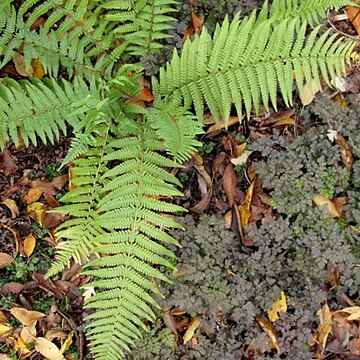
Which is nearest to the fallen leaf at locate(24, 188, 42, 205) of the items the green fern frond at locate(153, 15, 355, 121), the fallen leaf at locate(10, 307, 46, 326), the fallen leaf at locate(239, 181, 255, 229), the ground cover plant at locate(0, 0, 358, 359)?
the ground cover plant at locate(0, 0, 358, 359)

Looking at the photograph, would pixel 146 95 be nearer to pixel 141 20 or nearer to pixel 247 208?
pixel 141 20

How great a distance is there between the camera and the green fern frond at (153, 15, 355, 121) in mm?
3055

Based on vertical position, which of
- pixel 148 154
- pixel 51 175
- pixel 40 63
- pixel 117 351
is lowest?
pixel 117 351

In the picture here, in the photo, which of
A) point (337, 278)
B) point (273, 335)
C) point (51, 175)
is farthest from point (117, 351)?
point (337, 278)

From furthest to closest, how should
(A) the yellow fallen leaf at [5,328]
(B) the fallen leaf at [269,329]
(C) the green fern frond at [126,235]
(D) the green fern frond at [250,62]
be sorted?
1. (A) the yellow fallen leaf at [5,328]
2. (B) the fallen leaf at [269,329]
3. (C) the green fern frond at [126,235]
4. (D) the green fern frond at [250,62]

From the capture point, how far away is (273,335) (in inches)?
140

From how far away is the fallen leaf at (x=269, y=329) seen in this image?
11.6 ft

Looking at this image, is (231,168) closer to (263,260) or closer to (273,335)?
(263,260)

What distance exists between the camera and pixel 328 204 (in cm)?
364

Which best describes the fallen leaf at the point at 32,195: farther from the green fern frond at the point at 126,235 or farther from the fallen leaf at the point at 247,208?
the fallen leaf at the point at 247,208

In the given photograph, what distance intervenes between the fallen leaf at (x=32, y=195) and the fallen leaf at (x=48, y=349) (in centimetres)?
93

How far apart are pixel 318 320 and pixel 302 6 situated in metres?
2.02

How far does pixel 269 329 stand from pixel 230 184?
1.00 m

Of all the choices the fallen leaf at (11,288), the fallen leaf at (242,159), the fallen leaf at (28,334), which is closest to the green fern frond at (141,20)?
the fallen leaf at (242,159)
